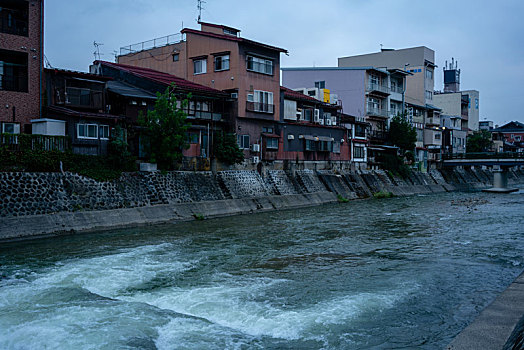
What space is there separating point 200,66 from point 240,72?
15.8 feet

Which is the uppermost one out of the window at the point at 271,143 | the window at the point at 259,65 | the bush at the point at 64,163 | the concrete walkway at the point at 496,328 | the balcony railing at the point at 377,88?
the balcony railing at the point at 377,88

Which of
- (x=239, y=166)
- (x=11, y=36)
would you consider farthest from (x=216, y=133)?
(x=11, y=36)

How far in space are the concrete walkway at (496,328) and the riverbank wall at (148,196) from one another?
1775cm

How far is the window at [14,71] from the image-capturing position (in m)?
25.5

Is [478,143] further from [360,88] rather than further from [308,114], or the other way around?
[308,114]

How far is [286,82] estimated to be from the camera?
189 feet

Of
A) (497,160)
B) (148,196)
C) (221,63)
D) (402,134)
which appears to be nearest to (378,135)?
(402,134)

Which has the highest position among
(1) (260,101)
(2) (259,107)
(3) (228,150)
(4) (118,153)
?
(1) (260,101)

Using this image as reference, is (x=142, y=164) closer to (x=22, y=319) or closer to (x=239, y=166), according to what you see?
(x=239, y=166)

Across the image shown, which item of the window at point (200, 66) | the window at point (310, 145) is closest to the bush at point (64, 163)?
the window at point (200, 66)

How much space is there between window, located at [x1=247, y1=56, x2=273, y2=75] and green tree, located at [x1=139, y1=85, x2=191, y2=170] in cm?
1060

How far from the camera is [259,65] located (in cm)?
3728

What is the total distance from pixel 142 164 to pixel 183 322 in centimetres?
1870

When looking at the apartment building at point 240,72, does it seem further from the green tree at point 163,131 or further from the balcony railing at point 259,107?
the green tree at point 163,131
